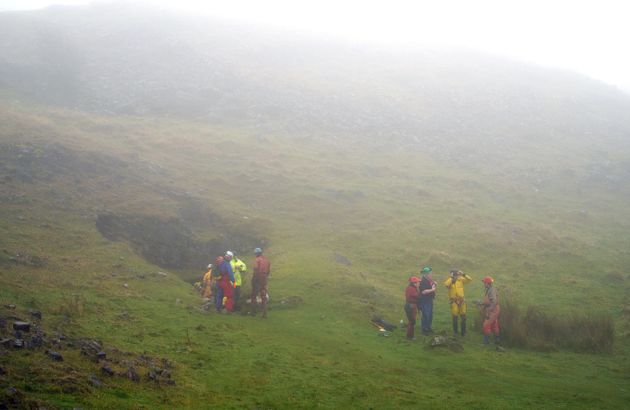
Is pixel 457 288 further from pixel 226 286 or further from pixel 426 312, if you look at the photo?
pixel 226 286

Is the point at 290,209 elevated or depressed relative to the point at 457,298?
elevated

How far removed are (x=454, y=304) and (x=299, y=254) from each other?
38.4ft

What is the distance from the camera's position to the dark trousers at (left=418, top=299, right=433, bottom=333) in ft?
64.2

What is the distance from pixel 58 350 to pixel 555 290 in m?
25.0

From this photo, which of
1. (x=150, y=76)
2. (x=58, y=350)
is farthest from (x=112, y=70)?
(x=58, y=350)

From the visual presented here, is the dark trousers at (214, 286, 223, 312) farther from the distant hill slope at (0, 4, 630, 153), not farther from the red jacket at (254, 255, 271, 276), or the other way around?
the distant hill slope at (0, 4, 630, 153)

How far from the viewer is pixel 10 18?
84812mm

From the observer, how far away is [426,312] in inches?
772

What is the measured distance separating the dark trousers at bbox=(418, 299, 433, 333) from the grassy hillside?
1355 millimetres

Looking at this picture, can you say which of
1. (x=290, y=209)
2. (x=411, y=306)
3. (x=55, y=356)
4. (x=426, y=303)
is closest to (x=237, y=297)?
(x=411, y=306)

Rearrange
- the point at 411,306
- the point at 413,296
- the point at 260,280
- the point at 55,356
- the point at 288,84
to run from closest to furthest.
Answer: the point at 55,356 < the point at 411,306 < the point at 413,296 < the point at 260,280 < the point at 288,84


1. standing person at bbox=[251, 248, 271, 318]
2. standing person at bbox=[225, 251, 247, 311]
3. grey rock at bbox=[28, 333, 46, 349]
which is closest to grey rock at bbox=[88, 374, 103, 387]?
grey rock at bbox=[28, 333, 46, 349]

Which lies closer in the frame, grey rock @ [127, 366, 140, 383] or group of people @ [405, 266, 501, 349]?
grey rock @ [127, 366, 140, 383]

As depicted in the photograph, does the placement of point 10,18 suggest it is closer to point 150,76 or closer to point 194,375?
point 150,76
